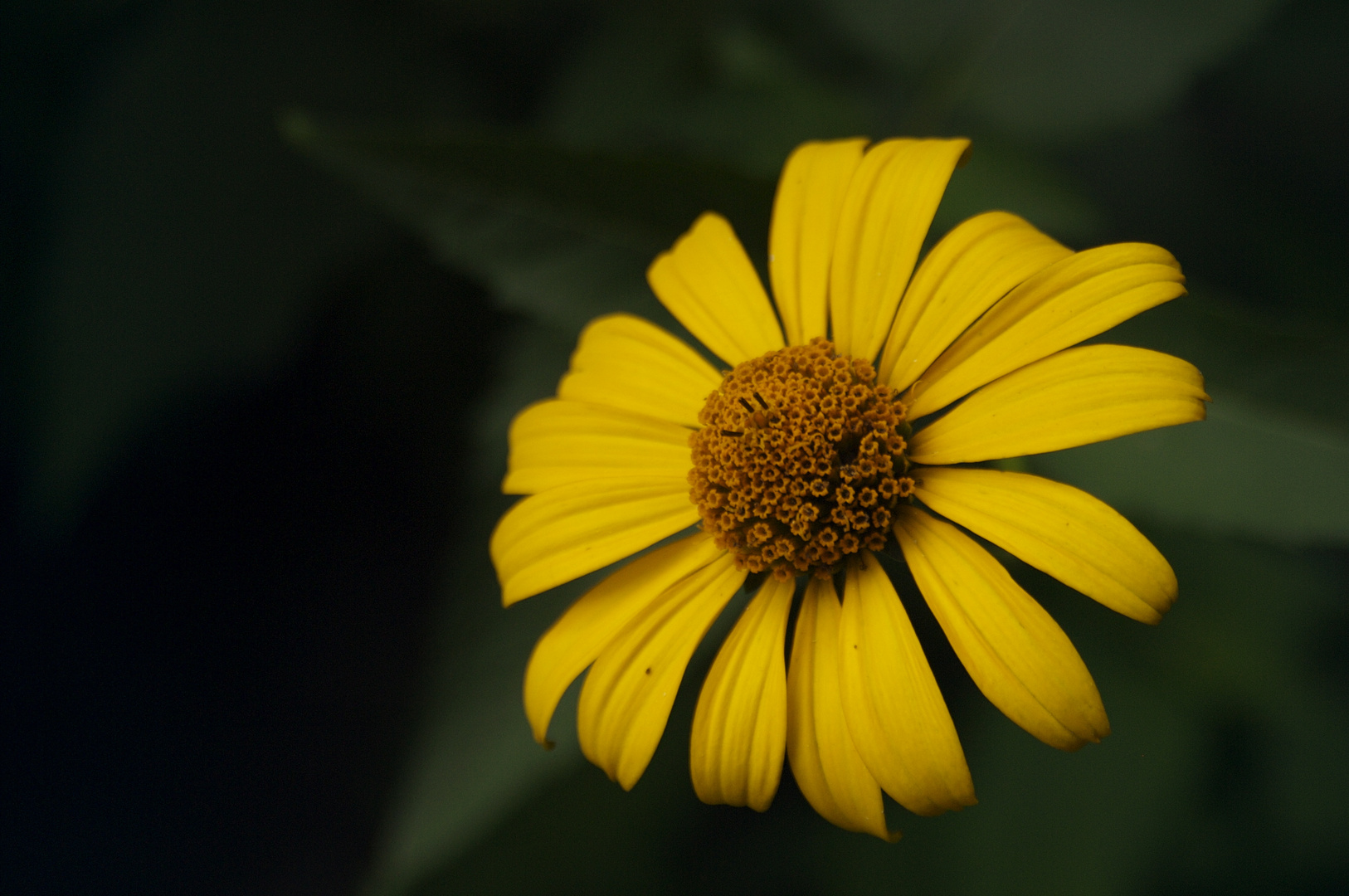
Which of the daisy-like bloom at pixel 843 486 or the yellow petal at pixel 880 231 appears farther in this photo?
the yellow petal at pixel 880 231

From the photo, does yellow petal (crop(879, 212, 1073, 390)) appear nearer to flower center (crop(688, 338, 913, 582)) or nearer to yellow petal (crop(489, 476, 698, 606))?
flower center (crop(688, 338, 913, 582))

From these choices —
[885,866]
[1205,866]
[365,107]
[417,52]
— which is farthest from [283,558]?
[1205,866]

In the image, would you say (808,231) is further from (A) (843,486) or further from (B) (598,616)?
(B) (598,616)

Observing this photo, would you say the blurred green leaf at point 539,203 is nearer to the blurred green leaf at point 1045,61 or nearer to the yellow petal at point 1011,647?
the blurred green leaf at point 1045,61

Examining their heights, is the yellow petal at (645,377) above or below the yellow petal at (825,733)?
above

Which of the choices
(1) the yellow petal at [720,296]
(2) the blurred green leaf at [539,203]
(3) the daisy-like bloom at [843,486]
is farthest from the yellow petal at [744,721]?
(2) the blurred green leaf at [539,203]

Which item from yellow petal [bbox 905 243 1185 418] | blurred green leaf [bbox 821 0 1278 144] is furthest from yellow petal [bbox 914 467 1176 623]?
blurred green leaf [bbox 821 0 1278 144]
